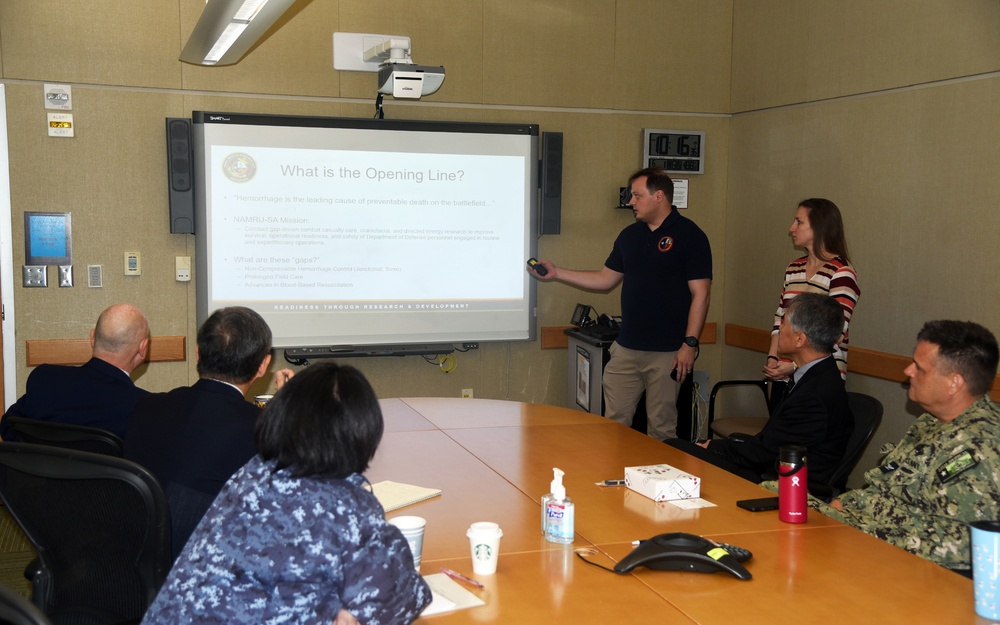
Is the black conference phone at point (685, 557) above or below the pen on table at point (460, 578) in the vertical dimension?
above

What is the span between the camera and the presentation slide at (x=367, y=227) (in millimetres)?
5105

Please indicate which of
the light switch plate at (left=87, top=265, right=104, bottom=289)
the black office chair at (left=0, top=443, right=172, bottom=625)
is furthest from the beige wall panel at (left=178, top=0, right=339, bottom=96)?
the black office chair at (left=0, top=443, right=172, bottom=625)

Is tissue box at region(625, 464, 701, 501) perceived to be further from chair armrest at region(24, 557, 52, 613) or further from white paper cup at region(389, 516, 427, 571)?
chair armrest at region(24, 557, 52, 613)

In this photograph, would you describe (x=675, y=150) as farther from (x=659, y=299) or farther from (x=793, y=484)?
(x=793, y=484)

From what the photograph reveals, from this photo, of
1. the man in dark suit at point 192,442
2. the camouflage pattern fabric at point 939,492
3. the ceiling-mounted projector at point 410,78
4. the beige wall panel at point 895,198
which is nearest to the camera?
the man in dark suit at point 192,442

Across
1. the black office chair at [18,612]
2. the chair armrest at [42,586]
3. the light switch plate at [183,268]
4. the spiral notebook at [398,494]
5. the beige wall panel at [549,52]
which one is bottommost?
the chair armrest at [42,586]

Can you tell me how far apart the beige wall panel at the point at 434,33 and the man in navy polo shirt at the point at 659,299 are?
128 cm

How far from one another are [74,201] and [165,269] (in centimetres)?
58

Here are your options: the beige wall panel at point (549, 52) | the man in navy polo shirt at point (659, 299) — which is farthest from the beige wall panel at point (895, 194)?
the beige wall panel at point (549, 52)

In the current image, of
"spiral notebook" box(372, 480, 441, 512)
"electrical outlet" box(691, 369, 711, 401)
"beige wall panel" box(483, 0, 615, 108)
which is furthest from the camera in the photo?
"electrical outlet" box(691, 369, 711, 401)

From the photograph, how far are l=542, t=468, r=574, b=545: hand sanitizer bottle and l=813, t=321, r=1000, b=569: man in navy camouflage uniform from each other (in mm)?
794

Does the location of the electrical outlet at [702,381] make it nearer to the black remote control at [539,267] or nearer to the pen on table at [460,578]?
the black remote control at [539,267]

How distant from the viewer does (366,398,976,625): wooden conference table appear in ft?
5.86

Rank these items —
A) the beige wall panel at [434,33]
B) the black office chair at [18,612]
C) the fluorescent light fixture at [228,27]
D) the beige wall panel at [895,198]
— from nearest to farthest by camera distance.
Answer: the black office chair at [18,612], the fluorescent light fixture at [228,27], the beige wall panel at [895,198], the beige wall panel at [434,33]
